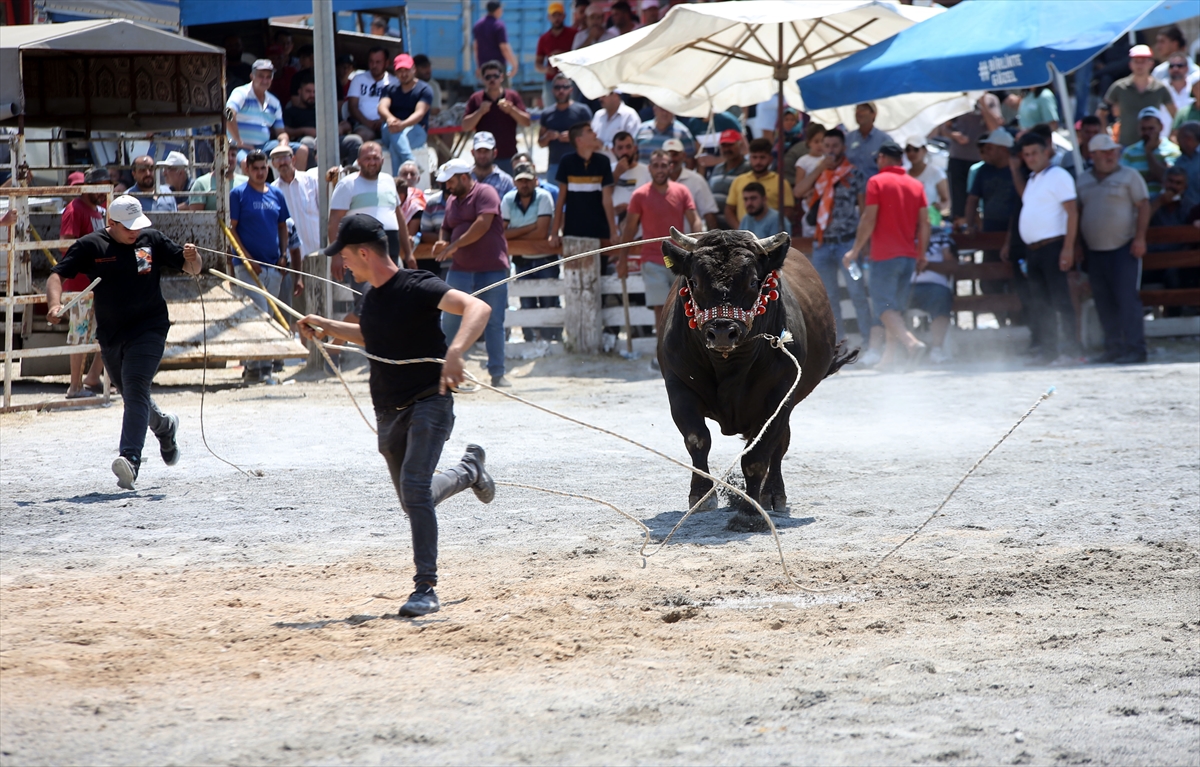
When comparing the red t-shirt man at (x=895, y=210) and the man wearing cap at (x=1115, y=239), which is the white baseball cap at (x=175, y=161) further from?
the man wearing cap at (x=1115, y=239)

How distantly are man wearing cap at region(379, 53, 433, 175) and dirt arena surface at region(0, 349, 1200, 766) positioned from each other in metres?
6.61

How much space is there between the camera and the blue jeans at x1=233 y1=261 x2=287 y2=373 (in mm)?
13742

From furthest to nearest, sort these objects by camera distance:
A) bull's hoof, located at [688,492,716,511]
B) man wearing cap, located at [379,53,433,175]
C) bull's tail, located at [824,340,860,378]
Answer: man wearing cap, located at [379,53,433,175]
bull's tail, located at [824,340,860,378]
bull's hoof, located at [688,492,716,511]

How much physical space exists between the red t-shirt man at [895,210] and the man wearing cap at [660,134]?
283cm

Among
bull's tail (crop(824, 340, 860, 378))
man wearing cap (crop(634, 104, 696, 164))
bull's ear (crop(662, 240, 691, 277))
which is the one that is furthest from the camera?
man wearing cap (crop(634, 104, 696, 164))

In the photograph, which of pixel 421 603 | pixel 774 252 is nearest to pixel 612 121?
pixel 774 252

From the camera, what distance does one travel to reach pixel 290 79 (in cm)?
1747

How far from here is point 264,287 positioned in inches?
538

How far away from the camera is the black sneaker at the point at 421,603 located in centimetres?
562

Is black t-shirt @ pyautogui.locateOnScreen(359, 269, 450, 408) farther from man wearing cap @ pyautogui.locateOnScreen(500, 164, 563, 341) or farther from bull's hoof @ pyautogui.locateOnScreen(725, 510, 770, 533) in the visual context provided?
man wearing cap @ pyautogui.locateOnScreen(500, 164, 563, 341)

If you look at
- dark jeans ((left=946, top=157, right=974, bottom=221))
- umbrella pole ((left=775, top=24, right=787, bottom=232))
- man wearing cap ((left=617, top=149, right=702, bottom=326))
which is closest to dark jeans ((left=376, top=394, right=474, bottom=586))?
man wearing cap ((left=617, top=149, right=702, bottom=326))

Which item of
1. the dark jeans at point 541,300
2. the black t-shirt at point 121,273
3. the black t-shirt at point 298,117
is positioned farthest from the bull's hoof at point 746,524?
the black t-shirt at point 298,117

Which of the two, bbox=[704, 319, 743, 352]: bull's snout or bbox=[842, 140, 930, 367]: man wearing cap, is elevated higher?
bbox=[842, 140, 930, 367]: man wearing cap

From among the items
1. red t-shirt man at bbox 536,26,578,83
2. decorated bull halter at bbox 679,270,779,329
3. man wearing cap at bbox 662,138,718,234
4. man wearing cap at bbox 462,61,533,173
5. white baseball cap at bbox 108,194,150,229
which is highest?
red t-shirt man at bbox 536,26,578,83
